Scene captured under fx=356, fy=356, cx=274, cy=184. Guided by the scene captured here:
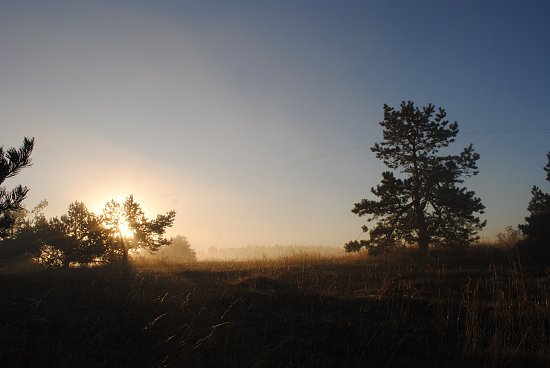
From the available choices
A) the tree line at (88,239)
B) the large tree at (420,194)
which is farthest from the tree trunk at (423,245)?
the tree line at (88,239)

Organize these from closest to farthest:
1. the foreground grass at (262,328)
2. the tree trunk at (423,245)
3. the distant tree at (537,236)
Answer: the foreground grass at (262,328)
the distant tree at (537,236)
the tree trunk at (423,245)

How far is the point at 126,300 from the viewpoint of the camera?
22.7 ft

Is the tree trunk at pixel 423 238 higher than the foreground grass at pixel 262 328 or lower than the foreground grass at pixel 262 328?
higher

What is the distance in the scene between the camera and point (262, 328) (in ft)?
19.9

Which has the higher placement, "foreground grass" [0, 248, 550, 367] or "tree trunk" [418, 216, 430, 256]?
"tree trunk" [418, 216, 430, 256]

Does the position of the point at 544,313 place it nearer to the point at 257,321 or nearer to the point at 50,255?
the point at 257,321

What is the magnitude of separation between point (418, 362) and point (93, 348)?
448cm

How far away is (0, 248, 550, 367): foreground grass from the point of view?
4.77m

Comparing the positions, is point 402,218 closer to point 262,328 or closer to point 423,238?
point 423,238

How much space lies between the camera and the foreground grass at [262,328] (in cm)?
477

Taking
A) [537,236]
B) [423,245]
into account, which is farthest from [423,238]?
[537,236]

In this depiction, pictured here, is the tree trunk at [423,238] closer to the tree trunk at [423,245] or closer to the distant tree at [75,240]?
the tree trunk at [423,245]

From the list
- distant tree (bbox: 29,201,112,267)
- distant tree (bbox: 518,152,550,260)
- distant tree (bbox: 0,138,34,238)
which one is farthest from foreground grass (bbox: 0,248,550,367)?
distant tree (bbox: 29,201,112,267)

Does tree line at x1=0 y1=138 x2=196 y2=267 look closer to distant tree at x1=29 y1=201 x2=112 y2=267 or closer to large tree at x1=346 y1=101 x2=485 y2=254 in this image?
distant tree at x1=29 y1=201 x2=112 y2=267
